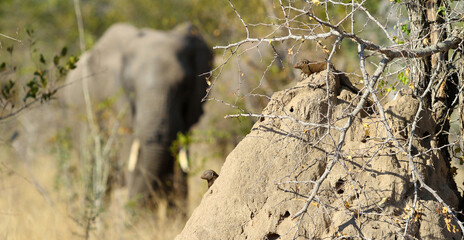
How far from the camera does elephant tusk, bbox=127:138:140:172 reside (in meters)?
9.78

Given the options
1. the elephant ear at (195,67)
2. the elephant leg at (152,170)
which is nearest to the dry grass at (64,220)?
the elephant leg at (152,170)

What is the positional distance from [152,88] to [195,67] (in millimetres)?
1212

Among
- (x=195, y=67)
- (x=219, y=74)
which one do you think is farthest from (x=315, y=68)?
(x=195, y=67)

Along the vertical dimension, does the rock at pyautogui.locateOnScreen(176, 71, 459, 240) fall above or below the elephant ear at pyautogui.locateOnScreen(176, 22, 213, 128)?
below

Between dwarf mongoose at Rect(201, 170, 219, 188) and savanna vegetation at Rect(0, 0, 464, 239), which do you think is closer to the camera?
savanna vegetation at Rect(0, 0, 464, 239)

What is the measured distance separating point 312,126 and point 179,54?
23.1 feet

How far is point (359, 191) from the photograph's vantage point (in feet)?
11.7

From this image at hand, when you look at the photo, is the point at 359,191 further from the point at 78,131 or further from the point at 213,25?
the point at 78,131

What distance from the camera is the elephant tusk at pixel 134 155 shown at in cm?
978

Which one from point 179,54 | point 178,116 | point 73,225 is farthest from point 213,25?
point 73,225

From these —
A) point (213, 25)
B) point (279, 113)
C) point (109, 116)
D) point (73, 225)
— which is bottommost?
point (279, 113)

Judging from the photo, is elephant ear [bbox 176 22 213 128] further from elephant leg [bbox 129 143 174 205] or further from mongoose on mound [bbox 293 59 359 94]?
mongoose on mound [bbox 293 59 359 94]

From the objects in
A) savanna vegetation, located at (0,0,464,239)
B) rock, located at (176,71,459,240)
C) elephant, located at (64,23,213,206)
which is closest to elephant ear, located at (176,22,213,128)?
elephant, located at (64,23,213,206)

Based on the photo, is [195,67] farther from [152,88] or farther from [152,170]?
[152,170]
